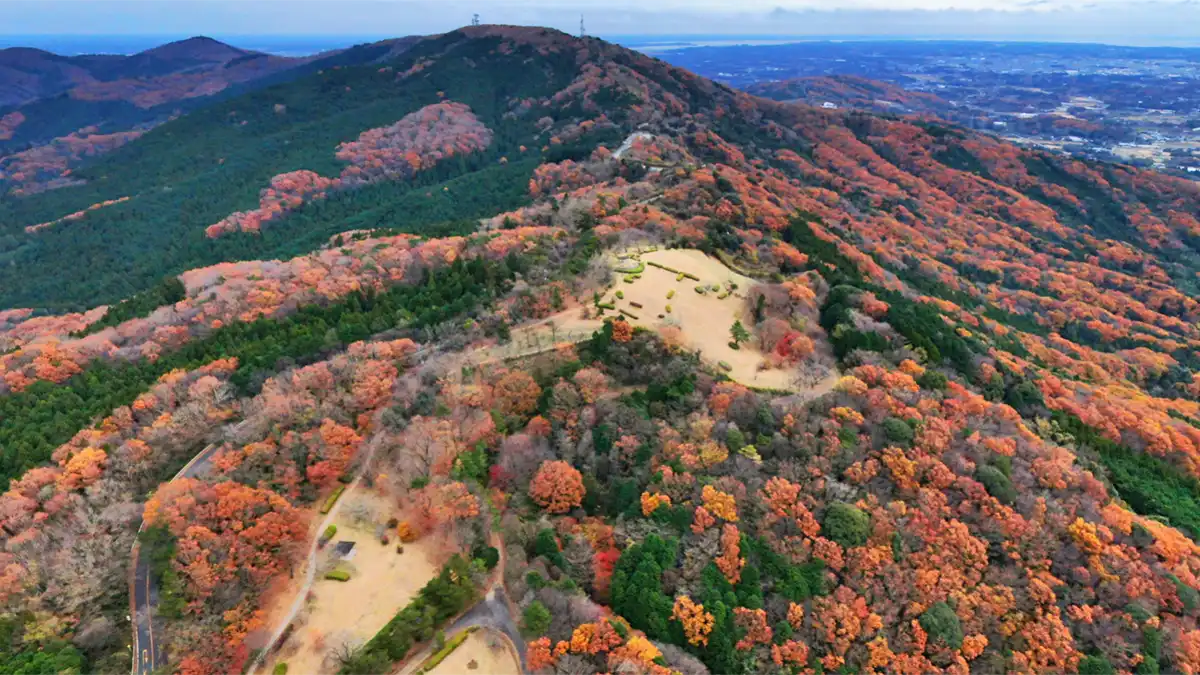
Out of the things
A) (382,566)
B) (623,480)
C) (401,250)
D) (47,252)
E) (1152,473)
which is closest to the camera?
(382,566)

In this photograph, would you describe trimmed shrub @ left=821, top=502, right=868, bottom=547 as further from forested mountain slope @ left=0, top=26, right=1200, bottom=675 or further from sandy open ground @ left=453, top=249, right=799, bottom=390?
sandy open ground @ left=453, top=249, right=799, bottom=390

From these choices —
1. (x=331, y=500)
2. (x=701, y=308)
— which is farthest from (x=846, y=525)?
(x=331, y=500)

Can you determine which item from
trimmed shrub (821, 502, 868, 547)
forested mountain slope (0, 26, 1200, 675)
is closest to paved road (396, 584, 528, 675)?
forested mountain slope (0, 26, 1200, 675)

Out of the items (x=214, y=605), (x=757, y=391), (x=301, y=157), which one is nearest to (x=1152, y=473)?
(x=757, y=391)

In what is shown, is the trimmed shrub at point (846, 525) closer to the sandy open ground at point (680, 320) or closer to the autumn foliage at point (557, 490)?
the sandy open ground at point (680, 320)

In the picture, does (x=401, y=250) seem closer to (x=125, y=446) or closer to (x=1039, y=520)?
(x=125, y=446)

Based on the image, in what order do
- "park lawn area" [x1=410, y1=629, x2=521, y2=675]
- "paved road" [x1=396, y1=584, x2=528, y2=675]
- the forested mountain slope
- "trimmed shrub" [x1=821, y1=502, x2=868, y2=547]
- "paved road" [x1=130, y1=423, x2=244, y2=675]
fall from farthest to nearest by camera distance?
"trimmed shrub" [x1=821, y1=502, x2=868, y2=547] → the forested mountain slope → "paved road" [x1=396, y1=584, x2=528, y2=675] → "park lawn area" [x1=410, y1=629, x2=521, y2=675] → "paved road" [x1=130, y1=423, x2=244, y2=675]

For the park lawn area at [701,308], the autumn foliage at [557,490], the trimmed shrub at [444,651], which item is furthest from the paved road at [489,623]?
the park lawn area at [701,308]
